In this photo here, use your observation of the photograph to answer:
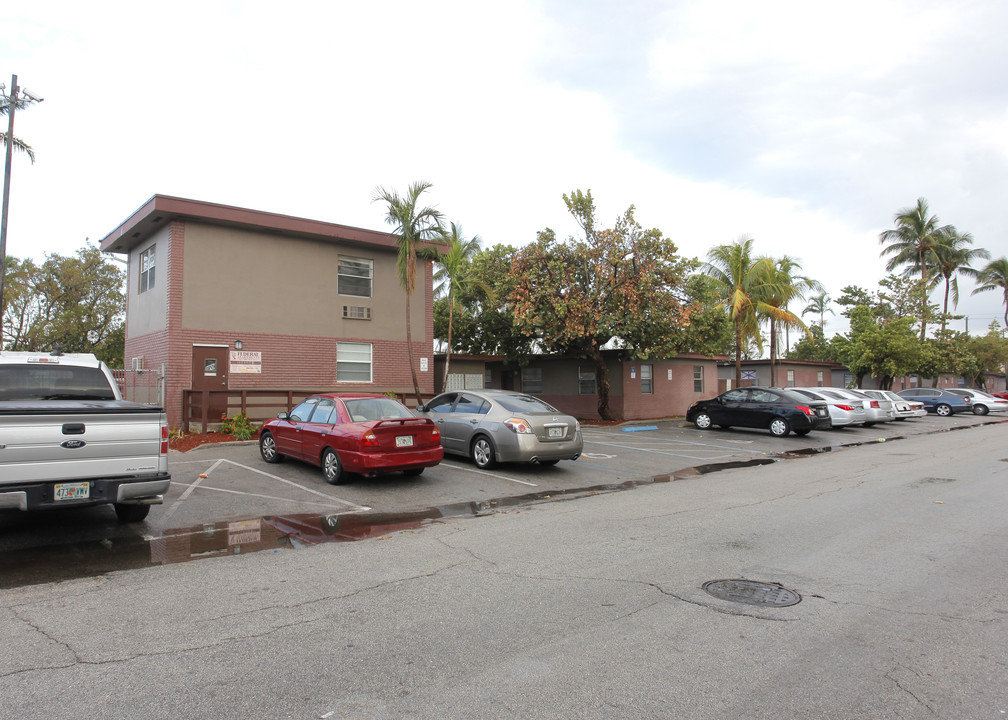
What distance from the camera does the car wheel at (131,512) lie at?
7.43m

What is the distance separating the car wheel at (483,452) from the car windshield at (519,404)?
0.72 meters

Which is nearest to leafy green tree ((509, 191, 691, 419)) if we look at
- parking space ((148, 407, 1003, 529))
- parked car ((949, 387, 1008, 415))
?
parking space ((148, 407, 1003, 529))

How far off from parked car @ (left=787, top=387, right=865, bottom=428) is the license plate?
20418 millimetres

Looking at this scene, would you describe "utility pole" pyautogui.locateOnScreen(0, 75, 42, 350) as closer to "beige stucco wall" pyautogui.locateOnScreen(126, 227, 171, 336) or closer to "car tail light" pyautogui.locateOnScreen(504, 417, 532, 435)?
"beige stucco wall" pyautogui.locateOnScreen(126, 227, 171, 336)

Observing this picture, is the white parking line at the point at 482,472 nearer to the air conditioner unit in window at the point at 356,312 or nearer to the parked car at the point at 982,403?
the air conditioner unit in window at the point at 356,312

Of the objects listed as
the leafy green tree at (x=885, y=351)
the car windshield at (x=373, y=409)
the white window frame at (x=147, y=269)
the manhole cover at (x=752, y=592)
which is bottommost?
the manhole cover at (x=752, y=592)

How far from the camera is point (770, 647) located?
402 cm

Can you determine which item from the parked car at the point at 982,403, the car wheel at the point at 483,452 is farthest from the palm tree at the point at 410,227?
the parked car at the point at 982,403

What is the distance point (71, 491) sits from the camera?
20.7ft

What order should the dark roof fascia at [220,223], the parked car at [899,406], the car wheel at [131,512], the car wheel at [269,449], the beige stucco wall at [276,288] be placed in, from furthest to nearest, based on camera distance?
the parked car at [899,406], the beige stucco wall at [276,288], the dark roof fascia at [220,223], the car wheel at [269,449], the car wheel at [131,512]

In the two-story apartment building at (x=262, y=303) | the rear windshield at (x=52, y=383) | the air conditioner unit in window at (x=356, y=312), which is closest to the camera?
the rear windshield at (x=52, y=383)

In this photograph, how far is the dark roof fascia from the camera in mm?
16172

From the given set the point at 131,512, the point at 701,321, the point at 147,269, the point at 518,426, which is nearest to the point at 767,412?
the point at 701,321

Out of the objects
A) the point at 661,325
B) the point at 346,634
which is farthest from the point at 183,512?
the point at 661,325
